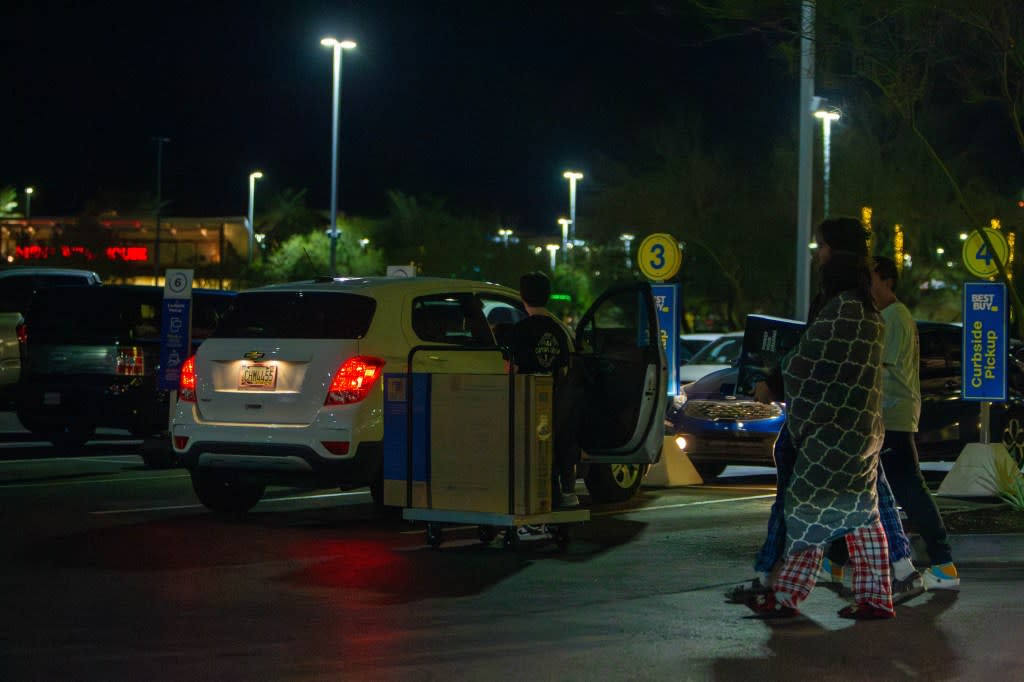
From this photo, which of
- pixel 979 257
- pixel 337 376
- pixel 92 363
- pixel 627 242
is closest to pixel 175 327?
pixel 92 363

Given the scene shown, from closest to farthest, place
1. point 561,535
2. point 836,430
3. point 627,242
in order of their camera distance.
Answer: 1. point 836,430
2. point 561,535
3. point 627,242

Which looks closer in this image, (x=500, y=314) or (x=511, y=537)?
(x=511, y=537)

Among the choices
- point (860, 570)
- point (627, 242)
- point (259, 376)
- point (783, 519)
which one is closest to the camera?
point (860, 570)

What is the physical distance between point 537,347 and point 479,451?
0.86m

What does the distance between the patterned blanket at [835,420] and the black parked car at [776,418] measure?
656 cm

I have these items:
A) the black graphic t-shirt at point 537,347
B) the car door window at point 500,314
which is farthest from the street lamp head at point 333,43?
the black graphic t-shirt at point 537,347

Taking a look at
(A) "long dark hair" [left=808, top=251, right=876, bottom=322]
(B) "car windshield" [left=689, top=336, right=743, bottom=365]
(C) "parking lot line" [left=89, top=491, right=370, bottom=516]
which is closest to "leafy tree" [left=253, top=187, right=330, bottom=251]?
(B) "car windshield" [left=689, top=336, right=743, bottom=365]

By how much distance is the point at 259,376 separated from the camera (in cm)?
1073

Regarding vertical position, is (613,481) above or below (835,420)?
below

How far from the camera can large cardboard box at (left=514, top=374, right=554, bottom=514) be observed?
9.22 meters

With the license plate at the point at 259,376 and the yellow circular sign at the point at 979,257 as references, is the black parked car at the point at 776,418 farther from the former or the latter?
the license plate at the point at 259,376

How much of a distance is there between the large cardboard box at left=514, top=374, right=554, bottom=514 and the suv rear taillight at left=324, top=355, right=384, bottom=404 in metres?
1.66

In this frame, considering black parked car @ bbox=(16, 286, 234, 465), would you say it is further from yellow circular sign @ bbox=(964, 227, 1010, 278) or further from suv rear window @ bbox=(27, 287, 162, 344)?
yellow circular sign @ bbox=(964, 227, 1010, 278)

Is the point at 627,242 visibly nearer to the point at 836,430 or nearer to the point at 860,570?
the point at 860,570
